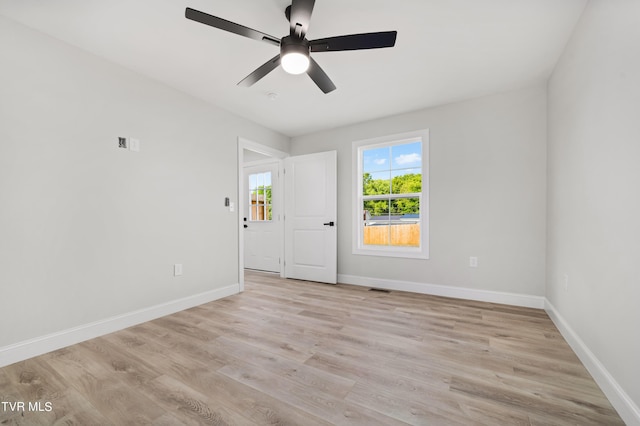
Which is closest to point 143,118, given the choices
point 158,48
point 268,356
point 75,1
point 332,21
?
Result: point 158,48

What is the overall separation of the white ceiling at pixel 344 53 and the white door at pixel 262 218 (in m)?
2.15

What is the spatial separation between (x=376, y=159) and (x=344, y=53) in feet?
6.47

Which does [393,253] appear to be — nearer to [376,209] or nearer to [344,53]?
[376,209]

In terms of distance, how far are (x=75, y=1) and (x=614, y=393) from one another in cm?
409

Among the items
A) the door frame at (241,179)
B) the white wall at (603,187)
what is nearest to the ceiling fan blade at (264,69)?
the door frame at (241,179)

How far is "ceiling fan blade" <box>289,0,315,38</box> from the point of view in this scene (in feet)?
5.15

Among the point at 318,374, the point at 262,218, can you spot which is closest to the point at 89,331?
the point at 318,374

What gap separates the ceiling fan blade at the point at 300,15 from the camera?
1.57m

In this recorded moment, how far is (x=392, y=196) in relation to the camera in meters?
4.04

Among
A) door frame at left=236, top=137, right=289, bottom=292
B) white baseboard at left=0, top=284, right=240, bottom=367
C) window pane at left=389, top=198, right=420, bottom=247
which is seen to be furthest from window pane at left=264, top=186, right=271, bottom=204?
window pane at left=389, top=198, right=420, bottom=247

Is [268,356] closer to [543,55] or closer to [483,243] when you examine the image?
[483,243]

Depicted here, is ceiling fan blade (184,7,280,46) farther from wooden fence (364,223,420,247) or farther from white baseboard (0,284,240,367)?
wooden fence (364,223,420,247)

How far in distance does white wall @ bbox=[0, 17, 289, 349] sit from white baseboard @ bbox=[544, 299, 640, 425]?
11.8 ft

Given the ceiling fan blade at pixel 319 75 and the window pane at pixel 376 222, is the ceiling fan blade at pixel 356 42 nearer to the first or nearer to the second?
the ceiling fan blade at pixel 319 75
